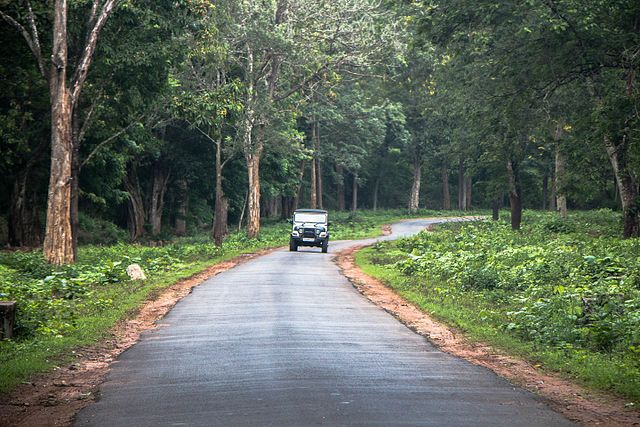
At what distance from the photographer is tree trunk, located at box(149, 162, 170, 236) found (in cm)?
5831

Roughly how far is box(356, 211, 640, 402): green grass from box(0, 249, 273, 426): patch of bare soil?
608cm

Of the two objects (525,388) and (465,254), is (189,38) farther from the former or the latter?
(525,388)

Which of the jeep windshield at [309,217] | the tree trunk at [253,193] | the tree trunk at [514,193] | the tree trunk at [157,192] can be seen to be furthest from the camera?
the tree trunk at [157,192]

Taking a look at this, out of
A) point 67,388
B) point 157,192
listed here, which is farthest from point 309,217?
point 67,388

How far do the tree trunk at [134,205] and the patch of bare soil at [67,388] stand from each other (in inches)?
1518

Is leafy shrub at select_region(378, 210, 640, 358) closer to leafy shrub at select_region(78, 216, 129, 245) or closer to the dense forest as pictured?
the dense forest

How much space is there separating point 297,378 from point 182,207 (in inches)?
2202

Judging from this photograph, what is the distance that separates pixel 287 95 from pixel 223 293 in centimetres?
2986

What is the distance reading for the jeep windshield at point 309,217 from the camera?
44.3 metres

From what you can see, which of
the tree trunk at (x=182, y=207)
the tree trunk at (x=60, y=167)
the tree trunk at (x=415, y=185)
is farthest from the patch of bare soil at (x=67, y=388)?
the tree trunk at (x=415, y=185)

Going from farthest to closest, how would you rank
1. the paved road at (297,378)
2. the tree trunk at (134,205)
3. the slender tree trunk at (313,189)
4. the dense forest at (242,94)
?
the slender tree trunk at (313,189) → the tree trunk at (134,205) → the dense forest at (242,94) → the paved road at (297,378)

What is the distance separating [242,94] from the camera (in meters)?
48.1

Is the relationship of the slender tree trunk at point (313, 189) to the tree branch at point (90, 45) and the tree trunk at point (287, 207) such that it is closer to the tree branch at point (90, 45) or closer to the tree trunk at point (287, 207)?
the tree trunk at point (287, 207)

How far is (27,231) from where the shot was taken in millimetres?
43000
